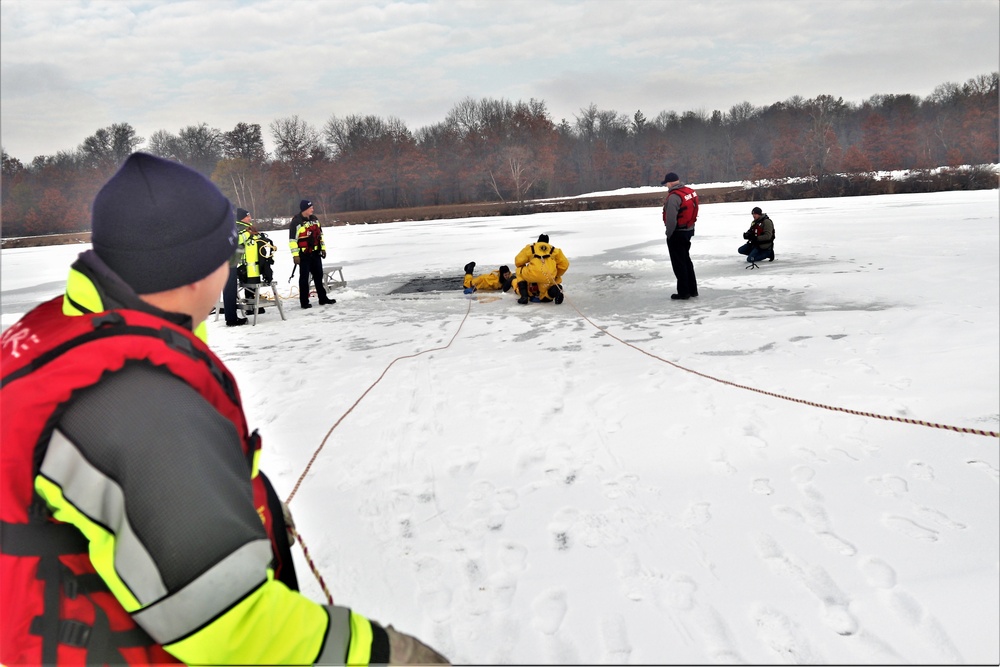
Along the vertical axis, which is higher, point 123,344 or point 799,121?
point 799,121

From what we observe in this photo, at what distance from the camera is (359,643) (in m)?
1.05

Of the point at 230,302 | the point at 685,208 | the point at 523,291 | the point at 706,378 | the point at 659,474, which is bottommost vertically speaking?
the point at 659,474

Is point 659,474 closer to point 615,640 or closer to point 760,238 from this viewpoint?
point 615,640

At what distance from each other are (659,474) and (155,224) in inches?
128

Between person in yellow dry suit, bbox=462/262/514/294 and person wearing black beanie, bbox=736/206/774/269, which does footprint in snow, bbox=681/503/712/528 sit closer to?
person in yellow dry suit, bbox=462/262/514/294

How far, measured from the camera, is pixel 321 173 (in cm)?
6675

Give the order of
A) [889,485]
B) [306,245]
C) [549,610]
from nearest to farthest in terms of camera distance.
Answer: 1. [549,610]
2. [889,485]
3. [306,245]

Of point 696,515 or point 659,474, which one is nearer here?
point 696,515

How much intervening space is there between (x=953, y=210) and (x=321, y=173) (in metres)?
59.8

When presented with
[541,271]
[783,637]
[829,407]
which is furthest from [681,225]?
[783,637]

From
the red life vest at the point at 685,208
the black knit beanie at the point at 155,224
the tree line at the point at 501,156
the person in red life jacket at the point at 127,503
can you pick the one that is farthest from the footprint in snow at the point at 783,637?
the tree line at the point at 501,156

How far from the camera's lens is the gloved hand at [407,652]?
1108mm

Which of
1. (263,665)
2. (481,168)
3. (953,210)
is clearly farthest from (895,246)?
(481,168)

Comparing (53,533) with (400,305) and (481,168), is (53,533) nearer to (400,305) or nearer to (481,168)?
(400,305)
